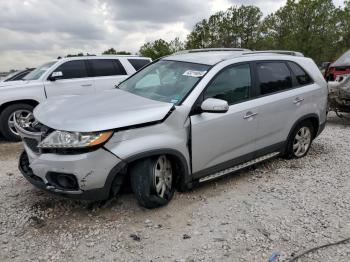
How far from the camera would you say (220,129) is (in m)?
4.04

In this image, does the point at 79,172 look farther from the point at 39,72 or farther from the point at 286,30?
the point at 286,30

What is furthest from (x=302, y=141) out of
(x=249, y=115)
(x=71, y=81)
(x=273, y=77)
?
(x=71, y=81)

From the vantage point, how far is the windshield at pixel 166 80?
400 centimetres

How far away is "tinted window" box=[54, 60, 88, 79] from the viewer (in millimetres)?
7750

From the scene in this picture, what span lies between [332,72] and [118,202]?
7.50 meters

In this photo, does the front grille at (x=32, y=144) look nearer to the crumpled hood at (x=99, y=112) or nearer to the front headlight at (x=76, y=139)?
the crumpled hood at (x=99, y=112)

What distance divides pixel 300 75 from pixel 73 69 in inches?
195

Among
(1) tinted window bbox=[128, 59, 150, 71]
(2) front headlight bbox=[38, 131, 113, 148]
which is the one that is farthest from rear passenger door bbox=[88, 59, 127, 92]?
(2) front headlight bbox=[38, 131, 113, 148]

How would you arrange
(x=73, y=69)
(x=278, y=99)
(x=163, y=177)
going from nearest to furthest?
(x=163, y=177) < (x=278, y=99) < (x=73, y=69)

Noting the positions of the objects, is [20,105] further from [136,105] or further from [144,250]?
[144,250]

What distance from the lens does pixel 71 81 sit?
7.77m

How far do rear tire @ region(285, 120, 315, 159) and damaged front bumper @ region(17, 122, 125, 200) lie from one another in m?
2.88

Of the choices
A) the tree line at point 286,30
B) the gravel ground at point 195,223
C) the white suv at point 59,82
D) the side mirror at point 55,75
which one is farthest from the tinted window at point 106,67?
the tree line at point 286,30

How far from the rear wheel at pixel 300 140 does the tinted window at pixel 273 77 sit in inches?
28.1
